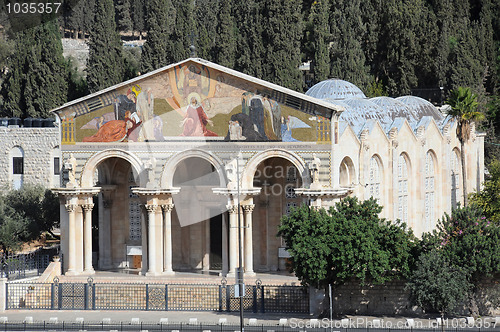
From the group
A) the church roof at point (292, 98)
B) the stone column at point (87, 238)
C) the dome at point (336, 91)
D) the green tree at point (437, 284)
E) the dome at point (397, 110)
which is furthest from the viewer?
the dome at point (336, 91)

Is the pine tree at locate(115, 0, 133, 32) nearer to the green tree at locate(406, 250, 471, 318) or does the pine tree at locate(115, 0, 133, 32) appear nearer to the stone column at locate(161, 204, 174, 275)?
the stone column at locate(161, 204, 174, 275)

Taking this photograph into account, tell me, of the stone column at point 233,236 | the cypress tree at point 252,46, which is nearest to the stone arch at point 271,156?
the stone column at point 233,236

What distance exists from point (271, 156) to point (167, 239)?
6.90 metres

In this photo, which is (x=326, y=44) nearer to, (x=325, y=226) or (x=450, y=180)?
(x=450, y=180)

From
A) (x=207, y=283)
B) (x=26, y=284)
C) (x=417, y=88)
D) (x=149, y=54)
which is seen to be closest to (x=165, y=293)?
(x=207, y=283)

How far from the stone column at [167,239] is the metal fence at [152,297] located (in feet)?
11.0

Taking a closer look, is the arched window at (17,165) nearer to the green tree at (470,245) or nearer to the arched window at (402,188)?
the arched window at (402,188)

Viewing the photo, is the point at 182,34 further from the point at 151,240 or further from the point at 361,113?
the point at 151,240

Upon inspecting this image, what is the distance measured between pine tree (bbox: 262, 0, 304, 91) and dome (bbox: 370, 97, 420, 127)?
13.8 m

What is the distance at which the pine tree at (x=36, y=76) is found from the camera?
80688 mm

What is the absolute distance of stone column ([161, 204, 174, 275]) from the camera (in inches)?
2108

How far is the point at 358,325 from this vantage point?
43.8m

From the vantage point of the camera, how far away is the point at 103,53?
3233 inches

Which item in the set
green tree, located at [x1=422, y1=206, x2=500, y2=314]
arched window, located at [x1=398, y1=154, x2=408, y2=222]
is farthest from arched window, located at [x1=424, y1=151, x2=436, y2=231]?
green tree, located at [x1=422, y1=206, x2=500, y2=314]
